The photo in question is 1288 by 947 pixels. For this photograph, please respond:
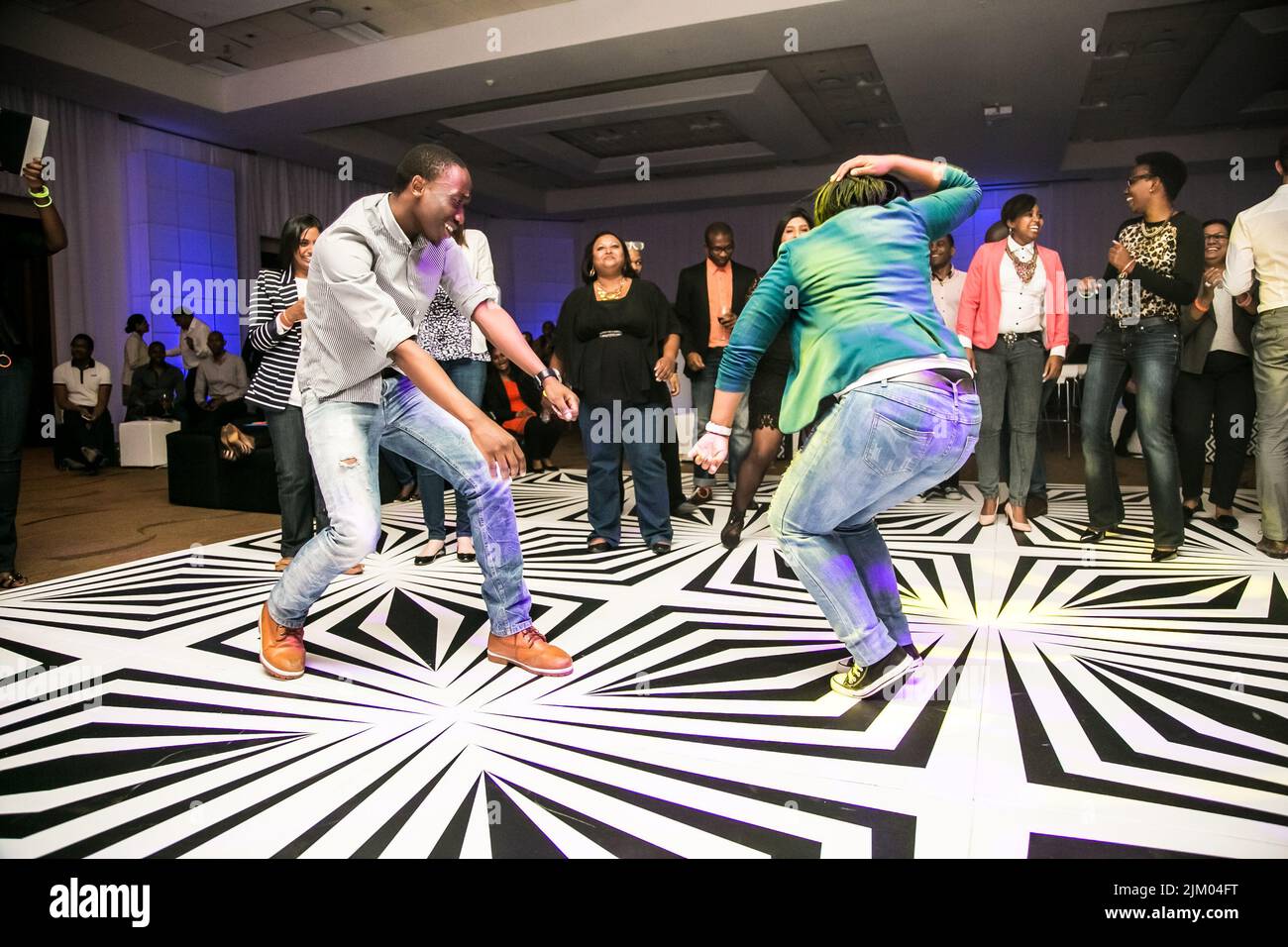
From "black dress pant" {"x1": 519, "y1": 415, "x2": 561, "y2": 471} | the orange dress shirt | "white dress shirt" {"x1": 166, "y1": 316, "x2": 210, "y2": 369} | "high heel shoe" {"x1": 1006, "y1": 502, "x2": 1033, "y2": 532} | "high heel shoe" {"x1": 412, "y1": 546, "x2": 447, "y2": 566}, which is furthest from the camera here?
"white dress shirt" {"x1": 166, "y1": 316, "x2": 210, "y2": 369}

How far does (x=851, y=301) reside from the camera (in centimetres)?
179

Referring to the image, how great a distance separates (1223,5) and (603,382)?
6178 mm

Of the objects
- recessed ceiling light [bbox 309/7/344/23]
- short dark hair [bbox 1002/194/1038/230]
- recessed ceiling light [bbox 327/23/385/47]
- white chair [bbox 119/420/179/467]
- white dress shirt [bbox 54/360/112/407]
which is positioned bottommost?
white chair [bbox 119/420/179/467]

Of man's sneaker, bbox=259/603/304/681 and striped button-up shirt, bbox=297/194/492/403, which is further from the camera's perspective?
man's sneaker, bbox=259/603/304/681

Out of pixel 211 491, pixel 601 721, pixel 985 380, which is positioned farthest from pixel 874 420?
pixel 211 491

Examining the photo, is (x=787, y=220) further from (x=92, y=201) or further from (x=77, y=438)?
(x=92, y=201)

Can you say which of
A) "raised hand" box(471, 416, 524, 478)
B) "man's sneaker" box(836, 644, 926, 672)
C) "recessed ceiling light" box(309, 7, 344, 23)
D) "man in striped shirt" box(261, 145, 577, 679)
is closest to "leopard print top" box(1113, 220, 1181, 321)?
"man's sneaker" box(836, 644, 926, 672)

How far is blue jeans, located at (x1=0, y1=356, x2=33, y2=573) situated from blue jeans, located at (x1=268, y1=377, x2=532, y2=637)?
1.51 metres

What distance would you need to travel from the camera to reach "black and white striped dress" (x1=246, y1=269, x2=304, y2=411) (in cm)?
324

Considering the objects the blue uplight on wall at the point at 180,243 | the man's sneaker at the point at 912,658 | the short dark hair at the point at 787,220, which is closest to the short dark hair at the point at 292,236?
the short dark hair at the point at 787,220

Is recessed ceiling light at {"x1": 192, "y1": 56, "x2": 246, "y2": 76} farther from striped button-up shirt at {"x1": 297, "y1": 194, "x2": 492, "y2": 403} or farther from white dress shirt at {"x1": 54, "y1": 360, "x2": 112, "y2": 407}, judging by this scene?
striped button-up shirt at {"x1": 297, "y1": 194, "x2": 492, "y2": 403}

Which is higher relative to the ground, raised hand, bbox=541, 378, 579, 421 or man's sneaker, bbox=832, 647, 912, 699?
raised hand, bbox=541, 378, 579, 421

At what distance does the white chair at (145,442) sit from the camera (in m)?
7.28

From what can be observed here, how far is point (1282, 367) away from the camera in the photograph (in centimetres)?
339
